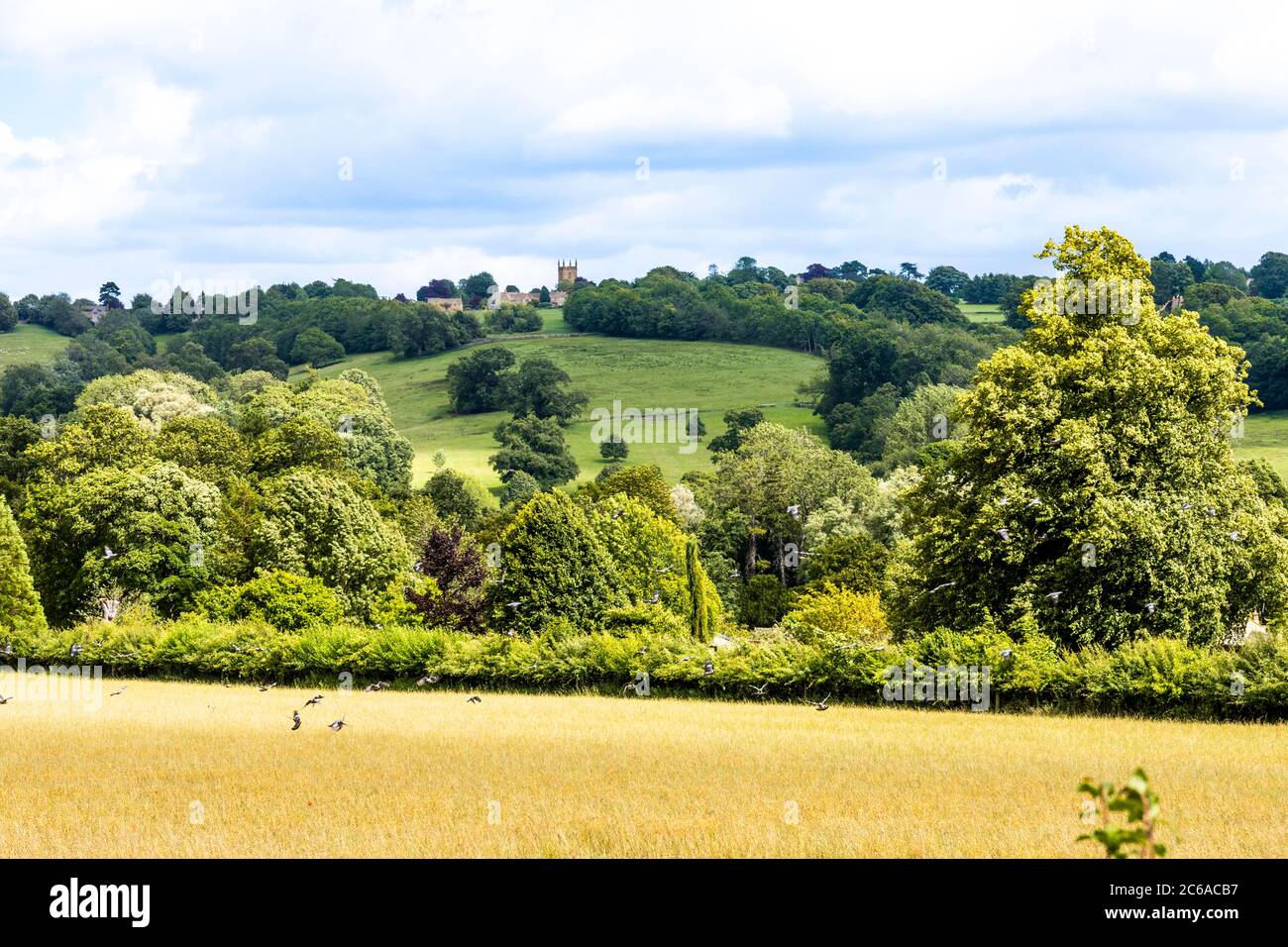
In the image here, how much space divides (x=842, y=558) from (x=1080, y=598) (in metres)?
60.8

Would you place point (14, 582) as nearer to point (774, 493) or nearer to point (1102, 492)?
point (1102, 492)

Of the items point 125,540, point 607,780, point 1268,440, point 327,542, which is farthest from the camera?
point 1268,440

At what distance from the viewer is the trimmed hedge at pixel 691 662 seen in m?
42.0

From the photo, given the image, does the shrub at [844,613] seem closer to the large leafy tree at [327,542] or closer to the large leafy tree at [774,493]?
the large leafy tree at [327,542]

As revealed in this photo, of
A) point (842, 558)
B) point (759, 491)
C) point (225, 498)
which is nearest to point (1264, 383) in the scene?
point (759, 491)

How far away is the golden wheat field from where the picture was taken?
22312mm

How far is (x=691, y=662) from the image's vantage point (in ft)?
164

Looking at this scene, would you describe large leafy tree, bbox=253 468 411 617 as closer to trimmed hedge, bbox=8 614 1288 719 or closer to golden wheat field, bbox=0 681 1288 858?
trimmed hedge, bbox=8 614 1288 719

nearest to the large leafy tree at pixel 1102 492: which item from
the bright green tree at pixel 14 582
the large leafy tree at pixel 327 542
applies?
the large leafy tree at pixel 327 542

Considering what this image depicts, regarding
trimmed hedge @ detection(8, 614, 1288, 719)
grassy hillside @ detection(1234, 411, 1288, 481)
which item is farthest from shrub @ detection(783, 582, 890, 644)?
grassy hillside @ detection(1234, 411, 1288, 481)

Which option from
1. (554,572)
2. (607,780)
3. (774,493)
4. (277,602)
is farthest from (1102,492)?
(774,493)

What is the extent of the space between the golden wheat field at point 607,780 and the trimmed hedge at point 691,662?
1.44 m

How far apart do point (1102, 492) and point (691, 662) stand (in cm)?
1456

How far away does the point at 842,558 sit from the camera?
109062mm
